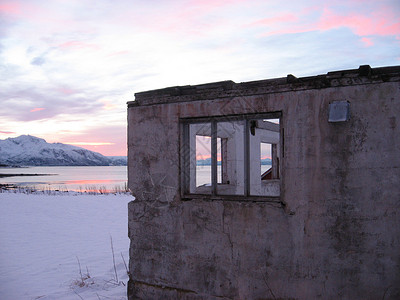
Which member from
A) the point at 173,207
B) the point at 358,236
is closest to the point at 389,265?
the point at 358,236

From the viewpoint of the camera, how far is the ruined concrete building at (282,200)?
133 inches

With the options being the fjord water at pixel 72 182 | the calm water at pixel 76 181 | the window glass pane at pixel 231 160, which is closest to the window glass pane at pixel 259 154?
the window glass pane at pixel 231 160

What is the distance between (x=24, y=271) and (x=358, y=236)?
20.4 ft

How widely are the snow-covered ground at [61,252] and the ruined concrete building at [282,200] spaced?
1.83 metres

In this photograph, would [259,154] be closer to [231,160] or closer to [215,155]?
[231,160]

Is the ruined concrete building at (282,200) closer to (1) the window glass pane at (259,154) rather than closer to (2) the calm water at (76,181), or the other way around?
(1) the window glass pane at (259,154)

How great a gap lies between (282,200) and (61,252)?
6.54 m

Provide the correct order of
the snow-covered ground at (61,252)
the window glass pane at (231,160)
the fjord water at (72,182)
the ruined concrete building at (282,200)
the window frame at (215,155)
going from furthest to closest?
1. the fjord water at (72,182)
2. the window glass pane at (231,160)
3. the snow-covered ground at (61,252)
4. the window frame at (215,155)
5. the ruined concrete building at (282,200)

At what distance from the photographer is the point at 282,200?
12.4ft

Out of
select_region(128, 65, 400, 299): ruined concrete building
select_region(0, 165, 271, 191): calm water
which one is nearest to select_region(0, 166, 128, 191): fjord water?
select_region(0, 165, 271, 191): calm water

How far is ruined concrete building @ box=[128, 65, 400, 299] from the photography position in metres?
3.38

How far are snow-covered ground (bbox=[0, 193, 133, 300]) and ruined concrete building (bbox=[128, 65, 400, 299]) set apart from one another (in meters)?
1.83

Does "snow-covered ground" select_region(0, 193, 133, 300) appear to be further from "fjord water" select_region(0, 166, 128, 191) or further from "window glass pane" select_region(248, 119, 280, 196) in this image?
"fjord water" select_region(0, 166, 128, 191)

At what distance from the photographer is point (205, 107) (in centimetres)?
416
